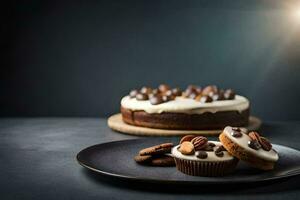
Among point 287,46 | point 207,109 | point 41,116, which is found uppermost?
point 287,46

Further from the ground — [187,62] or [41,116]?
[187,62]

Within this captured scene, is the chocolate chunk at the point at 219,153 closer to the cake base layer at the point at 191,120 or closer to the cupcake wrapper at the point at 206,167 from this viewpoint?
the cupcake wrapper at the point at 206,167

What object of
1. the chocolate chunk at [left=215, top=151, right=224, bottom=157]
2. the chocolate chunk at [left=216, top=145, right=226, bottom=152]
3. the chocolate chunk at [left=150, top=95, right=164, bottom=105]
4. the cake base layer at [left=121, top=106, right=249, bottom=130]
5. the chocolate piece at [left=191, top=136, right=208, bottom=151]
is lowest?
the cake base layer at [left=121, top=106, right=249, bottom=130]

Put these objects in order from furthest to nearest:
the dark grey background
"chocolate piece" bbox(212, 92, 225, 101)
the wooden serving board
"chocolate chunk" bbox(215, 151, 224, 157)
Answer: the dark grey background
"chocolate piece" bbox(212, 92, 225, 101)
the wooden serving board
"chocolate chunk" bbox(215, 151, 224, 157)

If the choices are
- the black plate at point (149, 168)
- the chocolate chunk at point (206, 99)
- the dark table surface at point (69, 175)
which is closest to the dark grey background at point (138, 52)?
the dark table surface at point (69, 175)

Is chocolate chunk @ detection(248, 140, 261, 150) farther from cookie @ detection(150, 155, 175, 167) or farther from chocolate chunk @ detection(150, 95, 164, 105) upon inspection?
chocolate chunk @ detection(150, 95, 164, 105)

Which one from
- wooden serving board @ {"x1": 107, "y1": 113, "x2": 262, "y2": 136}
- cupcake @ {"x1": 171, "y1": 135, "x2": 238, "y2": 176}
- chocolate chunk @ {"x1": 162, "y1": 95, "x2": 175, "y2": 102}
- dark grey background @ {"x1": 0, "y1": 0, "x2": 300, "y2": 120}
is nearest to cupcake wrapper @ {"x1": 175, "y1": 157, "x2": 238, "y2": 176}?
cupcake @ {"x1": 171, "y1": 135, "x2": 238, "y2": 176}

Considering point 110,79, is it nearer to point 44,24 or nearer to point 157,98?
point 44,24

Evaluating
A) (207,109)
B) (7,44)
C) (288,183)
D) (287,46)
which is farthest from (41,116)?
(288,183)

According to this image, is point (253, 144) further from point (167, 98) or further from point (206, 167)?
point (167, 98)
